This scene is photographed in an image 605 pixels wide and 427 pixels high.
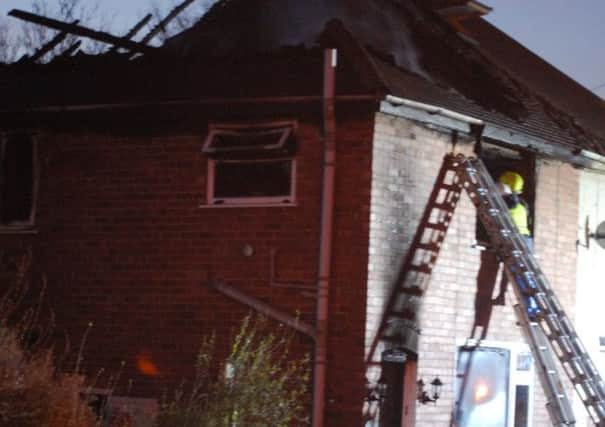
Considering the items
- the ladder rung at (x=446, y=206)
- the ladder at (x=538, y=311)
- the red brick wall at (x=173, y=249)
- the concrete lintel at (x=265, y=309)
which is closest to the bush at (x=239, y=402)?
the concrete lintel at (x=265, y=309)

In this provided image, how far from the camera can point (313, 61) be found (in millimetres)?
13773

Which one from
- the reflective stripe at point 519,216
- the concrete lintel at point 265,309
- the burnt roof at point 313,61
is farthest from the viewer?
the reflective stripe at point 519,216

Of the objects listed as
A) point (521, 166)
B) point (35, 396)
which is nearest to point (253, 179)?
point (521, 166)

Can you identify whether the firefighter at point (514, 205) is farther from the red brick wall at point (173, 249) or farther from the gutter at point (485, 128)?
the red brick wall at point (173, 249)

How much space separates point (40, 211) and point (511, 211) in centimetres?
571

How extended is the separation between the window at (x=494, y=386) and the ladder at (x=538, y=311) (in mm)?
964

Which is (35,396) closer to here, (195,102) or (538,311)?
(195,102)

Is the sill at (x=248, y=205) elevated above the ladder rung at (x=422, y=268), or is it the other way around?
the sill at (x=248, y=205)

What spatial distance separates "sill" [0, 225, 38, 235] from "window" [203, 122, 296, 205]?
8.27 ft

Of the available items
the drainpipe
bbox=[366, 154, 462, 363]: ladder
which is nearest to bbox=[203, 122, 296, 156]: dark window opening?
the drainpipe

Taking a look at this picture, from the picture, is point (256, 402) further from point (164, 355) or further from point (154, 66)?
point (154, 66)

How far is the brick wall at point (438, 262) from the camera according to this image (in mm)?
13477

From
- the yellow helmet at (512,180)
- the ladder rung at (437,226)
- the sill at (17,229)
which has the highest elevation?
the yellow helmet at (512,180)

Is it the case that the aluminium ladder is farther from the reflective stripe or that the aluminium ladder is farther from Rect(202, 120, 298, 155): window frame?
Rect(202, 120, 298, 155): window frame
